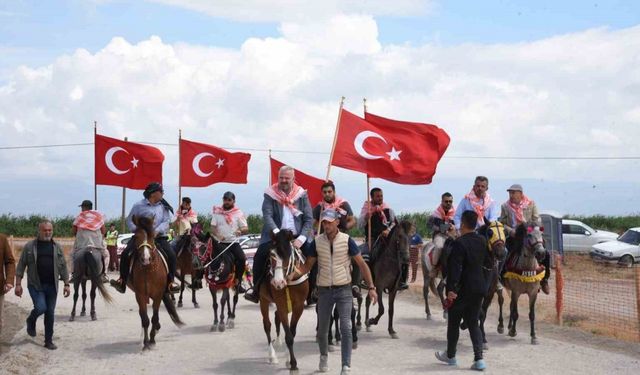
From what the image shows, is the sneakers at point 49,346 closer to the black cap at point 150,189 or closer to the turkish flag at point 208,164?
the black cap at point 150,189

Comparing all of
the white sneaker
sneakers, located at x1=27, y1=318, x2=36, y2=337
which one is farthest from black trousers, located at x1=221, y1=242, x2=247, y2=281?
the white sneaker

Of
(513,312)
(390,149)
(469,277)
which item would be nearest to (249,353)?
(469,277)

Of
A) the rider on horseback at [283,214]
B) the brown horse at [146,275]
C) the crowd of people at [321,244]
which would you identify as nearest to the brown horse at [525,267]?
the crowd of people at [321,244]

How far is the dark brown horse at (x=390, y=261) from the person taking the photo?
15086 millimetres

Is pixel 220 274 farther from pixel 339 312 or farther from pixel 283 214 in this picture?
pixel 339 312

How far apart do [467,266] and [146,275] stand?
5223 millimetres

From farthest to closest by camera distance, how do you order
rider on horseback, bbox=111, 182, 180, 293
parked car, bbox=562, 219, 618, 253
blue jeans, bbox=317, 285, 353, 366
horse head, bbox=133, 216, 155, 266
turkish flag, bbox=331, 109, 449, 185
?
parked car, bbox=562, 219, 618, 253, turkish flag, bbox=331, 109, 449, 185, rider on horseback, bbox=111, 182, 180, 293, horse head, bbox=133, 216, 155, 266, blue jeans, bbox=317, 285, 353, 366

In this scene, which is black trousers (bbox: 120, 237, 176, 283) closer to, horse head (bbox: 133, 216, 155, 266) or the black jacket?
horse head (bbox: 133, 216, 155, 266)

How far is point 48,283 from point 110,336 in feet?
6.80

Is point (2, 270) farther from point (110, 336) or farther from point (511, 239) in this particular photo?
point (511, 239)

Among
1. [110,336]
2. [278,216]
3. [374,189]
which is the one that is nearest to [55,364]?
[110,336]

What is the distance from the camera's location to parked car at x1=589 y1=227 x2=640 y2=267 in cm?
3641

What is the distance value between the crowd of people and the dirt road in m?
0.70

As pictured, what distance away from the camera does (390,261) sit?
603 inches
